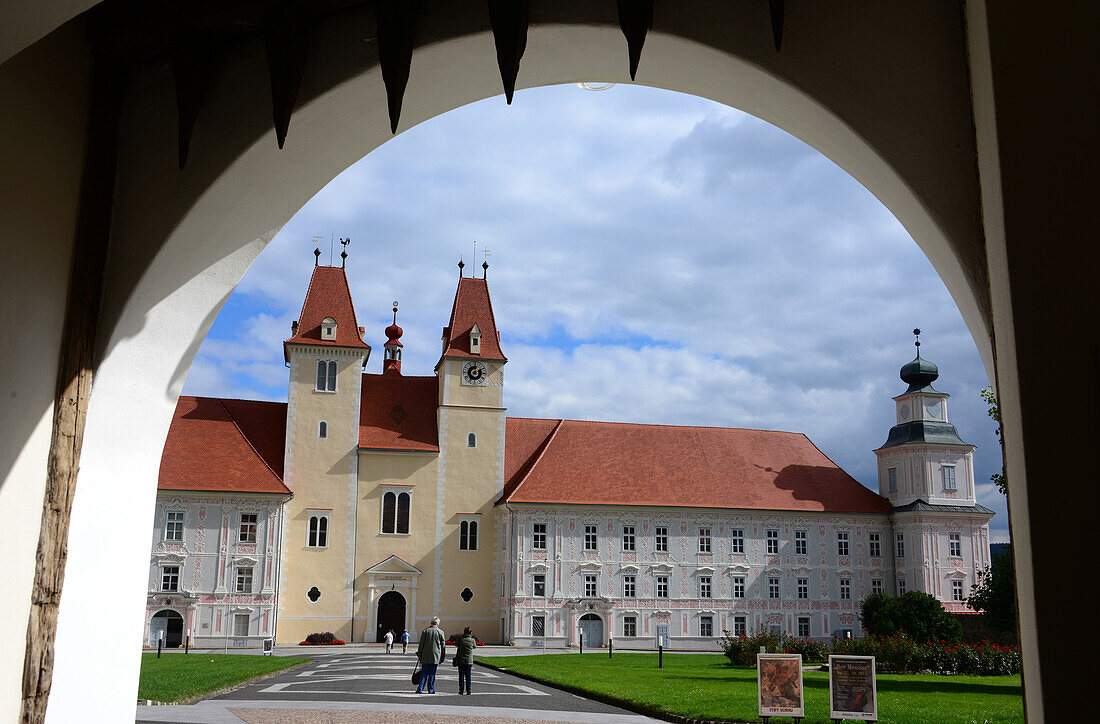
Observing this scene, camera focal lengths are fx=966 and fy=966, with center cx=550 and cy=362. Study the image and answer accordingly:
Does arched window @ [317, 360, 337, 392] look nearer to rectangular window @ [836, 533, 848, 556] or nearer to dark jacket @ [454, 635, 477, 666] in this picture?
rectangular window @ [836, 533, 848, 556]

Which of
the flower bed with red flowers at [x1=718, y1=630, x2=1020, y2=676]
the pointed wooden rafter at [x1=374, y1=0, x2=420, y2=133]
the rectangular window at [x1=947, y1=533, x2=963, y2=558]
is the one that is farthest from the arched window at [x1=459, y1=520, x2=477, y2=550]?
the pointed wooden rafter at [x1=374, y1=0, x2=420, y2=133]

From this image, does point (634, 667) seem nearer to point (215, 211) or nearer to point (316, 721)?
point (316, 721)

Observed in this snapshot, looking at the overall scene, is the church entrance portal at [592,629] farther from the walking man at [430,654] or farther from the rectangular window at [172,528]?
the walking man at [430,654]

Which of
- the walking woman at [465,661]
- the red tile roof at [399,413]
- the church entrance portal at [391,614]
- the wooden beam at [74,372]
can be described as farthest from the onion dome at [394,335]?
the wooden beam at [74,372]

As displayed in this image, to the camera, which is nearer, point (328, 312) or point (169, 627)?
point (169, 627)

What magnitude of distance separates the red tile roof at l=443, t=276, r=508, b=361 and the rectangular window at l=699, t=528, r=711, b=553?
37.3 feet

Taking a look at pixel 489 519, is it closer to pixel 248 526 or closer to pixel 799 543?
pixel 248 526

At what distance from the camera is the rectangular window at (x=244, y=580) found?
3738 cm

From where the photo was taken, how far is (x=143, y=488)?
17.4 ft

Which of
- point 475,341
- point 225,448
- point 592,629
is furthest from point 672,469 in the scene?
point 225,448

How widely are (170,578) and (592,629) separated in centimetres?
1677

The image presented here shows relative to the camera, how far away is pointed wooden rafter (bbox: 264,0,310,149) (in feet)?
14.2

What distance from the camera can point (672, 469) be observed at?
141 ft

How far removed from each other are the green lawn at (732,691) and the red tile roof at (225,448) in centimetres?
1571
